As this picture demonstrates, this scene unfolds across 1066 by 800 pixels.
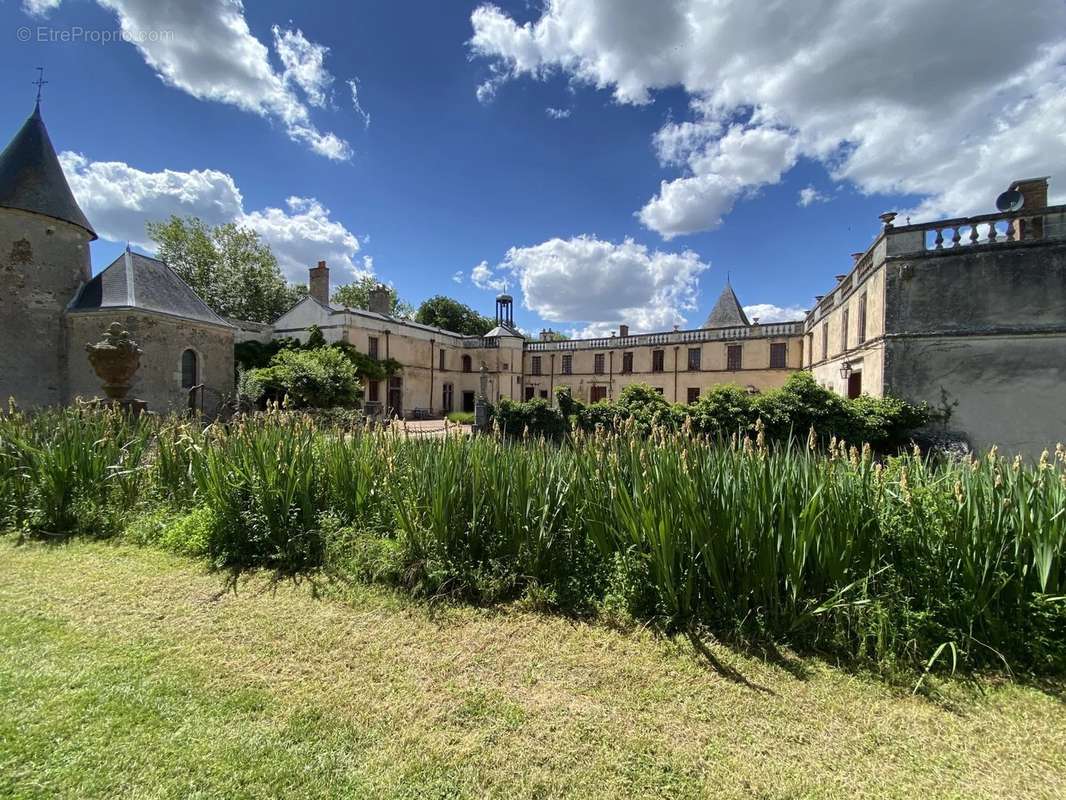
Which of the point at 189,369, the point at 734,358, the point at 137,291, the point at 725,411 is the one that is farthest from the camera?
the point at 734,358

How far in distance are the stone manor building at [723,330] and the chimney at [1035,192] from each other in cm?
3

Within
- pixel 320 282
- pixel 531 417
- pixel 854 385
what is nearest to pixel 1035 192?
pixel 854 385

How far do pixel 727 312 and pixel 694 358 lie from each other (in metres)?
5.00

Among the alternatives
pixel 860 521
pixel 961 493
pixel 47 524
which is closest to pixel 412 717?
pixel 860 521

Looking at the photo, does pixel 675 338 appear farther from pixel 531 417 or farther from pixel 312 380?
pixel 312 380

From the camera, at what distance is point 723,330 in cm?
2711

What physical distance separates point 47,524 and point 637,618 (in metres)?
5.95

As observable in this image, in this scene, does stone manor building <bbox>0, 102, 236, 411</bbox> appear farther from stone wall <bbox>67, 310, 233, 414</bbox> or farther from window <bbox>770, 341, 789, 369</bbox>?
window <bbox>770, 341, 789, 369</bbox>

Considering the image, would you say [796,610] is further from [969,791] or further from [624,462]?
[624,462]

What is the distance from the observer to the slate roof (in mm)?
16375

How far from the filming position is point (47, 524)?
471 centimetres

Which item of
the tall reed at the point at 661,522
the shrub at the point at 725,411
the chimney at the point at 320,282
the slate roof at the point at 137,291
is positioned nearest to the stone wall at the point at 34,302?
the slate roof at the point at 137,291

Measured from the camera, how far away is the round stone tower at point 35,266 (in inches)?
623

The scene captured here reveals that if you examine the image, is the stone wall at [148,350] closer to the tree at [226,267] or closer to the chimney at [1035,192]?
the tree at [226,267]
